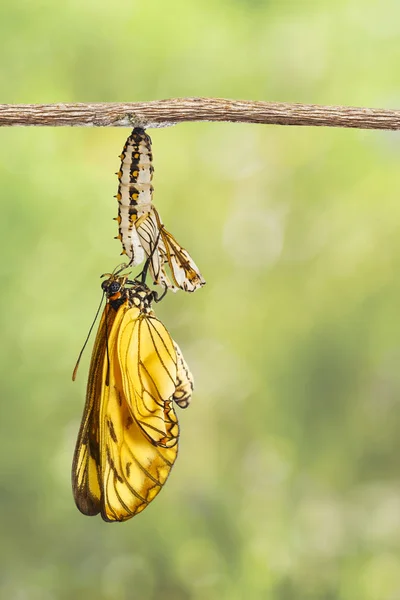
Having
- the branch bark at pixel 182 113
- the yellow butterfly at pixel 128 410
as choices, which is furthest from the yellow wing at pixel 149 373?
the branch bark at pixel 182 113

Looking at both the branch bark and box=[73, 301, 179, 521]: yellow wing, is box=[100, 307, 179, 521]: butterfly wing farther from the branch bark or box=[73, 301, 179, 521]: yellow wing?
the branch bark

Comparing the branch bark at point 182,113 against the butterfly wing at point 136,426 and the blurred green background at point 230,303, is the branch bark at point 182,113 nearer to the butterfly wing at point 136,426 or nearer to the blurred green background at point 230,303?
the butterfly wing at point 136,426

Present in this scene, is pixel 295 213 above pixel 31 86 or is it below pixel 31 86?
below

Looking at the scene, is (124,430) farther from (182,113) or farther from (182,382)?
(182,113)

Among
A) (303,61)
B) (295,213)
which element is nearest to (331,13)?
(303,61)

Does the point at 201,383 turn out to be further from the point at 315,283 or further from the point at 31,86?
the point at 31,86

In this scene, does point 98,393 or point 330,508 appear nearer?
point 98,393

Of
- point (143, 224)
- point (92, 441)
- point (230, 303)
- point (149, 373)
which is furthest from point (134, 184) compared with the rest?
point (230, 303)
